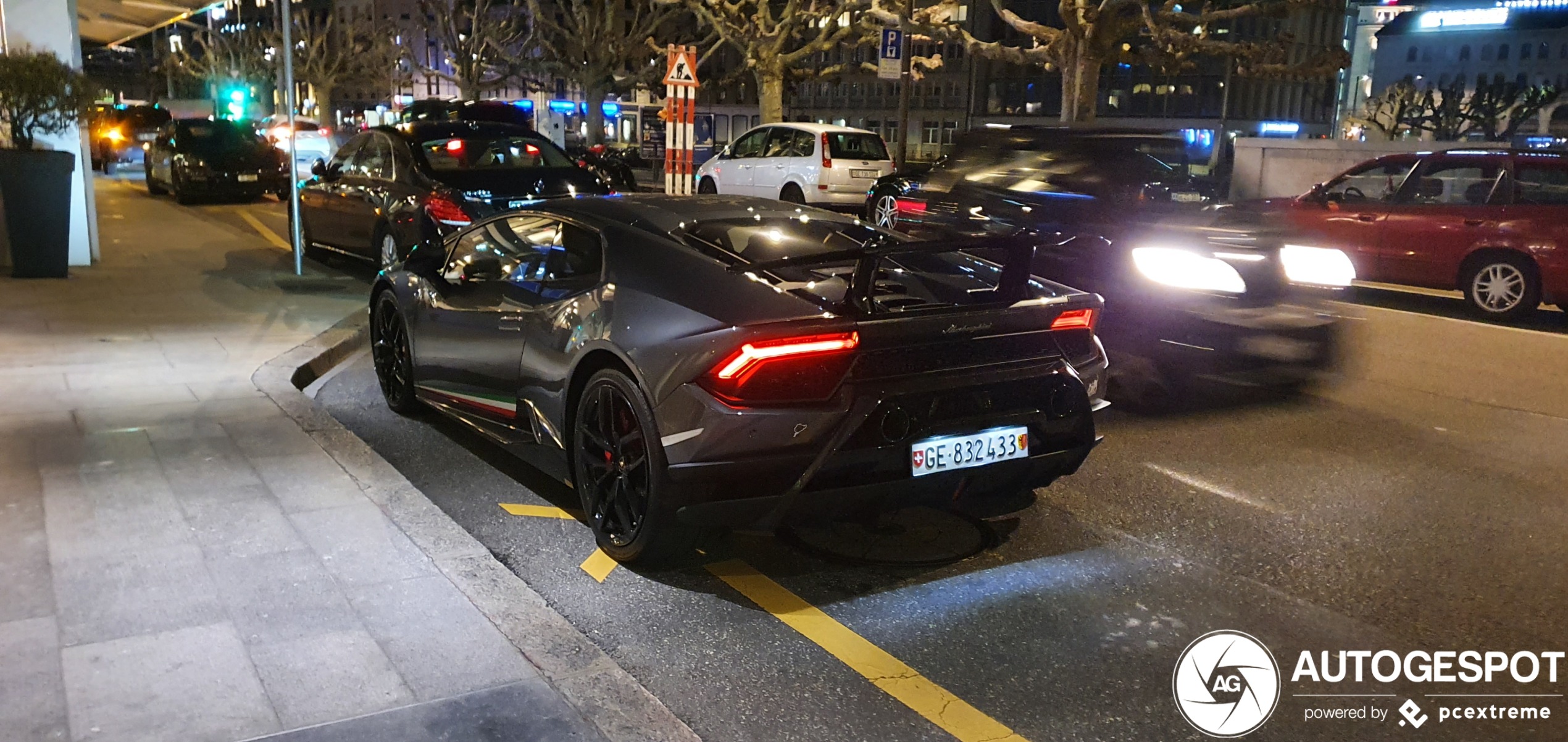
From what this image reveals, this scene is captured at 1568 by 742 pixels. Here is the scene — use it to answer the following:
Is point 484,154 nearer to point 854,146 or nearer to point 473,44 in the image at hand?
point 854,146

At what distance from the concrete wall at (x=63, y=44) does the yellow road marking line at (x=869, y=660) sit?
10.2 meters

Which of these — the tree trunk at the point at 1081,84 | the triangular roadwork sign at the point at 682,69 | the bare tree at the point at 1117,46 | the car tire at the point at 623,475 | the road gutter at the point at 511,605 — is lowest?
the road gutter at the point at 511,605

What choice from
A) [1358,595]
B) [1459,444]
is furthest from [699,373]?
[1459,444]

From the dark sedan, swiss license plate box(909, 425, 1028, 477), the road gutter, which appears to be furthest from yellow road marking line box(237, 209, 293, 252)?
swiss license plate box(909, 425, 1028, 477)

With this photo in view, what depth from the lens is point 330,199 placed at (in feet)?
42.0

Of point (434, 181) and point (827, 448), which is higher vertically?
point (434, 181)

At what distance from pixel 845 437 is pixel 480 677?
1484 mm

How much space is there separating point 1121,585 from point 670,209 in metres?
2.56

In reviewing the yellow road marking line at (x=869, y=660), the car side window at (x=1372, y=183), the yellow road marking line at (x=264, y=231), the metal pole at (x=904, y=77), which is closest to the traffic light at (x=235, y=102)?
the yellow road marking line at (x=264, y=231)

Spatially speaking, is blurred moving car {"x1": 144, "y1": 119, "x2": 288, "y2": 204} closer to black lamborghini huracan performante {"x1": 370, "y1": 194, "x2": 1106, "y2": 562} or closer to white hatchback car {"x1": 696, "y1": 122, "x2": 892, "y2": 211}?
white hatchback car {"x1": 696, "y1": 122, "x2": 892, "y2": 211}

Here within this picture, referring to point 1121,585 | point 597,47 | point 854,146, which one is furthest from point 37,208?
point 597,47

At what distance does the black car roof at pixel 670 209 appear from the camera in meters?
5.26

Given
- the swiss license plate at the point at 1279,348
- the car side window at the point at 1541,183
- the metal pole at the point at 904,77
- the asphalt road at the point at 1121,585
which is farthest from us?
the metal pole at the point at 904,77

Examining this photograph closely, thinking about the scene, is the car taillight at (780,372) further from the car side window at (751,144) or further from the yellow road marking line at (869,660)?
the car side window at (751,144)
